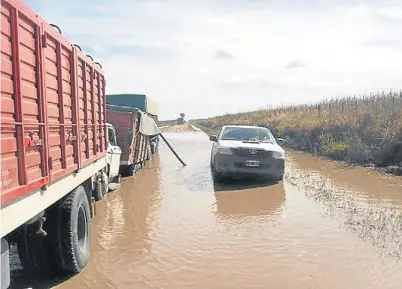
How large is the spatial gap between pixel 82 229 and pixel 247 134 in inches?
310

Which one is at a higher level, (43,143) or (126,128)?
(126,128)

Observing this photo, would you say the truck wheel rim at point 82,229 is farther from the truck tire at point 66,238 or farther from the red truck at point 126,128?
the red truck at point 126,128

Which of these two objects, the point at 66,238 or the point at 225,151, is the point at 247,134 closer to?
the point at 225,151

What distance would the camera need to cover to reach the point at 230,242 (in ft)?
21.5

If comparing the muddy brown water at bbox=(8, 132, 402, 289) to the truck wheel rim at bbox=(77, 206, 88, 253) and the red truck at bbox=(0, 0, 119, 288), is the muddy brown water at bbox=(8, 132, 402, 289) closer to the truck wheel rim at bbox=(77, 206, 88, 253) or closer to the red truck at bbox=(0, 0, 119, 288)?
the truck wheel rim at bbox=(77, 206, 88, 253)

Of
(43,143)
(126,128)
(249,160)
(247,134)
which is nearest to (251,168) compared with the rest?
(249,160)

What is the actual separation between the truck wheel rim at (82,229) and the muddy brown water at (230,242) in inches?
12.2

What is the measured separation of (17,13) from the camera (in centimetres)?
330

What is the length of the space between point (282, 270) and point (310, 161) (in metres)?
12.6

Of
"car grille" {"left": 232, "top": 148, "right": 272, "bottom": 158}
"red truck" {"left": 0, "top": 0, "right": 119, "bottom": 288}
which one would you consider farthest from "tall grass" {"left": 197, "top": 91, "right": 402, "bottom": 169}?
"red truck" {"left": 0, "top": 0, "right": 119, "bottom": 288}

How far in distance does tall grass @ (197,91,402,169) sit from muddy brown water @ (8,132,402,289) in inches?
163

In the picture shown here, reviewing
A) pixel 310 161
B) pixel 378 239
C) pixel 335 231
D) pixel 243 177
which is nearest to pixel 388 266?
pixel 378 239

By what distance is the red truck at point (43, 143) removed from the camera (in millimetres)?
3145

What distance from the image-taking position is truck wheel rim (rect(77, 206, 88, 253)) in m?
5.33
